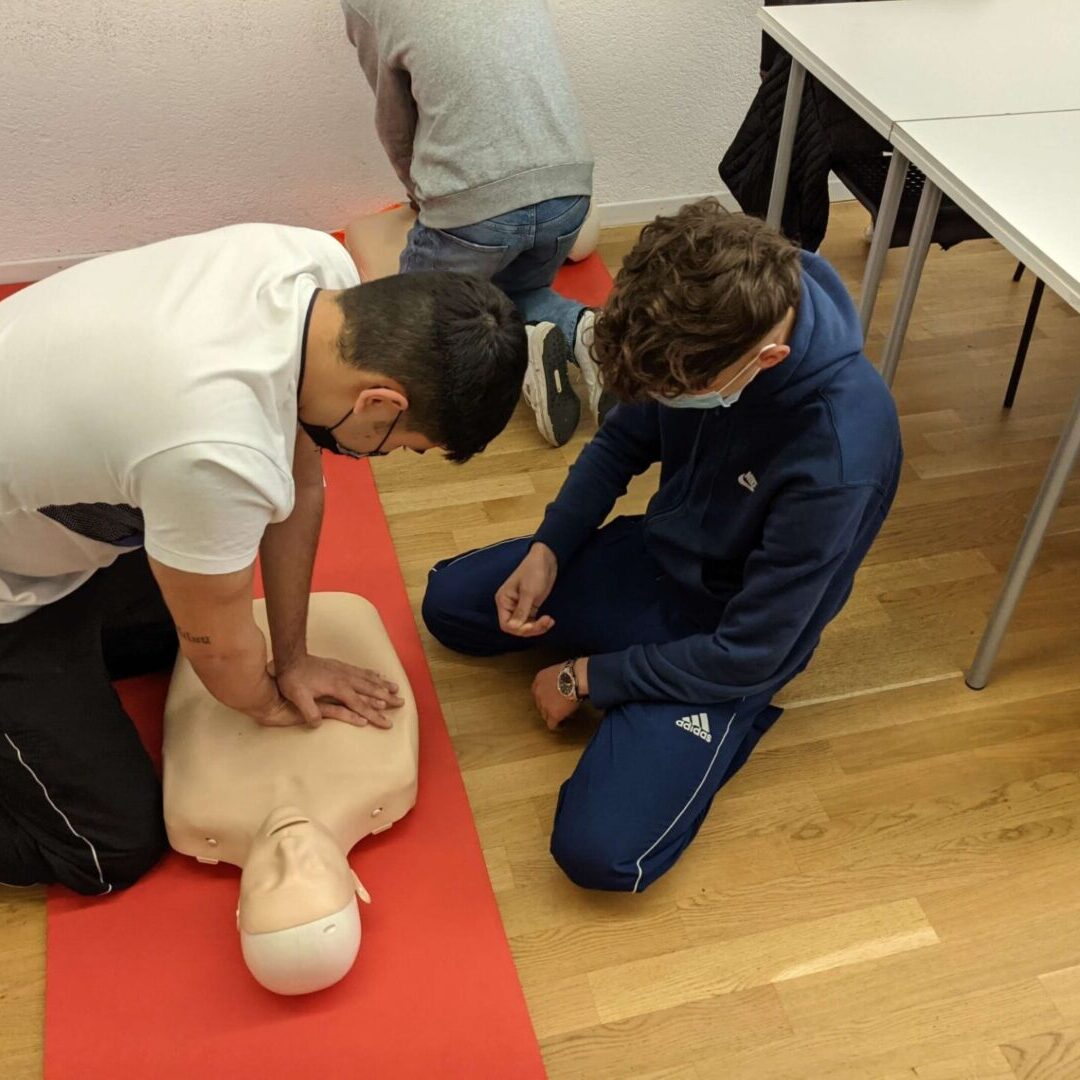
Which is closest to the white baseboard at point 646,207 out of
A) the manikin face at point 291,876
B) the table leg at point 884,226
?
the table leg at point 884,226

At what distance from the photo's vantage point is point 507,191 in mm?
1865

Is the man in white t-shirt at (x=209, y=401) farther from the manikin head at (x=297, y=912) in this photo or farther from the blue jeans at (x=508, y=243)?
the blue jeans at (x=508, y=243)

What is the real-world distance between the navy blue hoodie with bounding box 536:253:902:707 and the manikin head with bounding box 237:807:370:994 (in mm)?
423

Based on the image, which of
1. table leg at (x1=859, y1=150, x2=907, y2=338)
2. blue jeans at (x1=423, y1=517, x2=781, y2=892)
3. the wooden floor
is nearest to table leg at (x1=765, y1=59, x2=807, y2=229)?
table leg at (x1=859, y1=150, x2=907, y2=338)

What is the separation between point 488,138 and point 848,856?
4.22 ft

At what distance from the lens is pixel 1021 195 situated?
1426 mm

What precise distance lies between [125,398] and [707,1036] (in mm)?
981

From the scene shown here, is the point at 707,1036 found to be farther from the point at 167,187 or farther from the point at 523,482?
the point at 167,187

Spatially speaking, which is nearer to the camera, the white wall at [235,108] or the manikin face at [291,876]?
the manikin face at [291,876]

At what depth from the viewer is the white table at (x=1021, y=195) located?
52.6 inches

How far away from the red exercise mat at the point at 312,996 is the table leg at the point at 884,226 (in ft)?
3.37

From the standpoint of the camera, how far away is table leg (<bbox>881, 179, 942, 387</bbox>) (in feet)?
5.23

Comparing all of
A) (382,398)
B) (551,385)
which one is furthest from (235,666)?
(551,385)

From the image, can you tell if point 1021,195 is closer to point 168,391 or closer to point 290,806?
point 168,391
